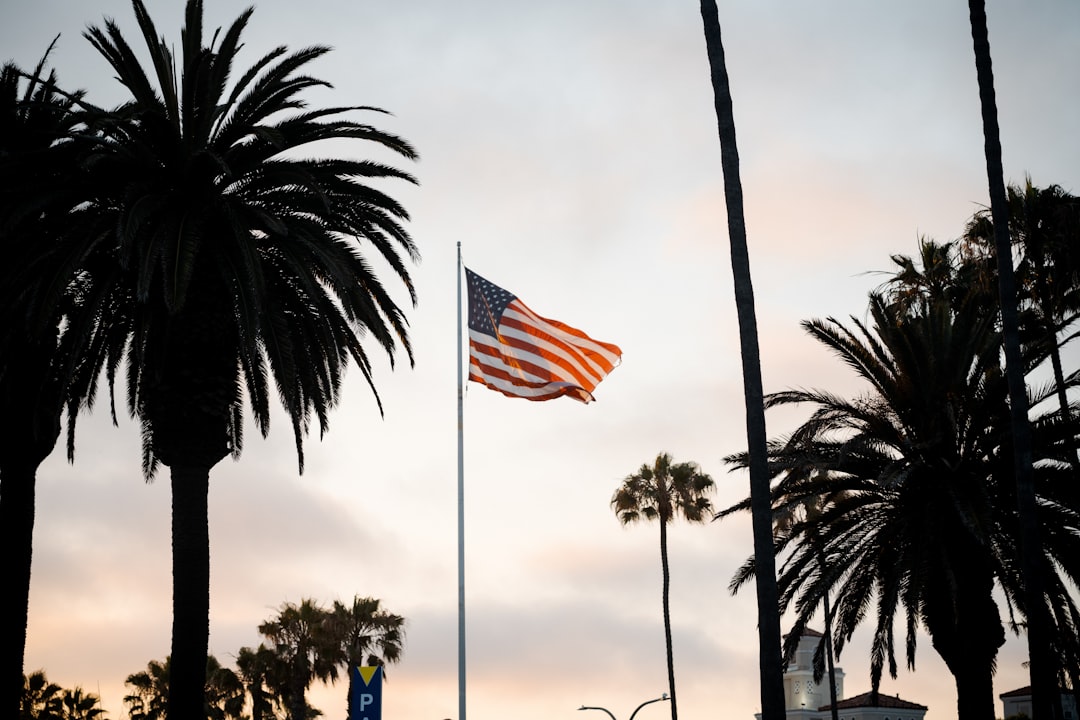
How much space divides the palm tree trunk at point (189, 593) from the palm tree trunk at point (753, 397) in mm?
9554

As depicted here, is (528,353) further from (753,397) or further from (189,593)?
(753,397)

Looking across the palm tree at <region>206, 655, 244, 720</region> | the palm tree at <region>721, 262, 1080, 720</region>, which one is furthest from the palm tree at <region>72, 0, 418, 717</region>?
the palm tree at <region>206, 655, 244, 720</region>

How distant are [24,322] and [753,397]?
41.6ft

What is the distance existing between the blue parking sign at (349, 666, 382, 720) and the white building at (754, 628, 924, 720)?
235ft

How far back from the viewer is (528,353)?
1073 inches

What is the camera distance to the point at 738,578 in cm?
2895

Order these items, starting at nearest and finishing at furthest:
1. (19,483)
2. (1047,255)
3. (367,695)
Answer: (367,695) → (19,483) → (1047,255)

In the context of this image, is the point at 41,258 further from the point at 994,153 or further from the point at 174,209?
the point at 994,153

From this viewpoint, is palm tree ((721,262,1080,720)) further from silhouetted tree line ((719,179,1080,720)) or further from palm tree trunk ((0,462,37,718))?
palm tree trunk ((0,462,37,718))

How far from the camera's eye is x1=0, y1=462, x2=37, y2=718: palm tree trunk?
24500 mm

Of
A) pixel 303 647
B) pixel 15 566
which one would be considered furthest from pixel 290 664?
pixel 15 566

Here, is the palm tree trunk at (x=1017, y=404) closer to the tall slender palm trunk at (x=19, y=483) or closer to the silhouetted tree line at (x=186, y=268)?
the silhouetted tree line at (x=186, y=268)

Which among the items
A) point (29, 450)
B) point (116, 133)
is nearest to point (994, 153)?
point (116, 133)

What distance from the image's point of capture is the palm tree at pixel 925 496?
86.7 feet
